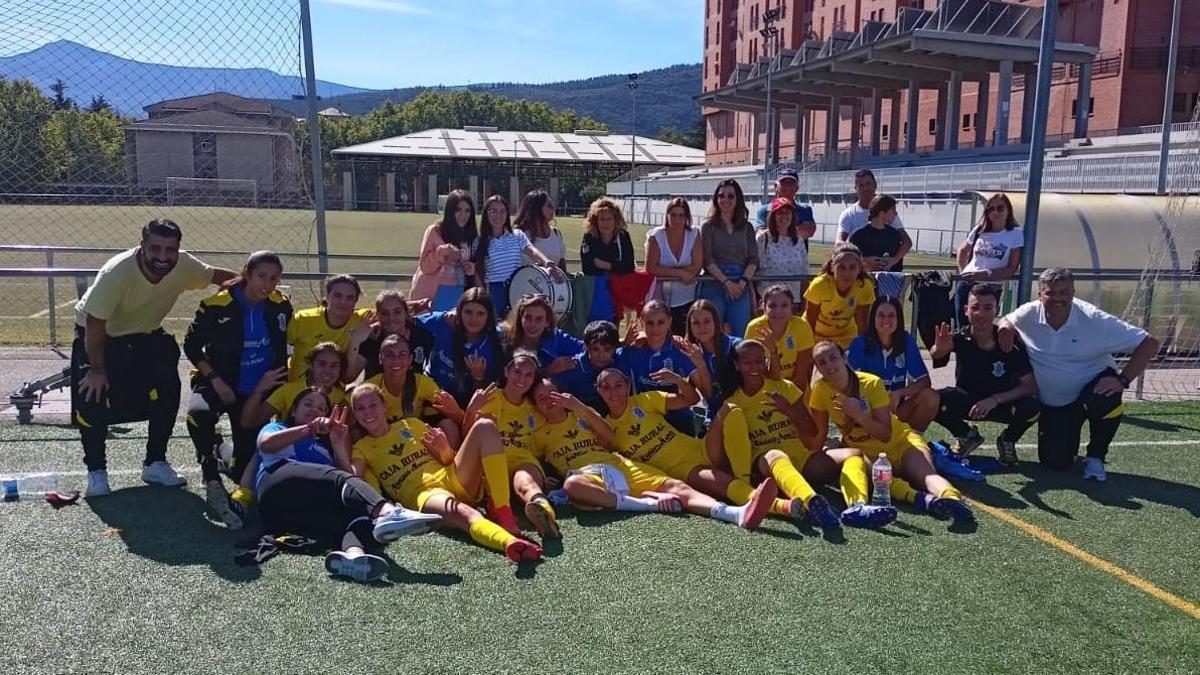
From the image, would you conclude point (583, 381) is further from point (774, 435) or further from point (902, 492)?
point (902, 492)

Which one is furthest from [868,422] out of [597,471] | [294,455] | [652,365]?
[294,455]

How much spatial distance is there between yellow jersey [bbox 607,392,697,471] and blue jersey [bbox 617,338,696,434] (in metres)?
0.19

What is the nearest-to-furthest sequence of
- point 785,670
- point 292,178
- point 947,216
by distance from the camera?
point 785,670 < point 292,178 < point 947,216

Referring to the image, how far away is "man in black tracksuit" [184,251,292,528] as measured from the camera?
530cm

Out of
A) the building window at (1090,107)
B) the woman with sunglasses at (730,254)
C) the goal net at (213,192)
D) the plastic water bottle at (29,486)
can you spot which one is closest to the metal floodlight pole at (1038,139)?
the woman with sunglasses at (730,254)

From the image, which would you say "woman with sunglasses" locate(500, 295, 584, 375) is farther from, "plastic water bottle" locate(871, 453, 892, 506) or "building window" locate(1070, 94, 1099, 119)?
"building window" locate(1070, 94, 1099, 119)

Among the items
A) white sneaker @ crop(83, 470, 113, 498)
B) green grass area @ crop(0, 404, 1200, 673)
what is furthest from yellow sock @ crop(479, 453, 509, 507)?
white sneaker @ crop(83, 470, 113, 498)

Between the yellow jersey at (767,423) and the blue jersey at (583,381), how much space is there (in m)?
0.81

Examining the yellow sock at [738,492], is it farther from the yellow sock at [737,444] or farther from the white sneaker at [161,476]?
the white sneaker at [161,476]

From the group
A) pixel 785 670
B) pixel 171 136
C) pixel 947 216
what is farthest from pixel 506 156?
pixel 785 670

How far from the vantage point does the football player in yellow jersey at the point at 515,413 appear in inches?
199

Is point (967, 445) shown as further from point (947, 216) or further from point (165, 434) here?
point (947, 216)

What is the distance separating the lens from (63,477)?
558 cm

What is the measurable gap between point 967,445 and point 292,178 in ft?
18.3
